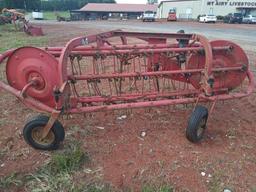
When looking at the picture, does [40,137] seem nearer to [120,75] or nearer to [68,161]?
[68,161]

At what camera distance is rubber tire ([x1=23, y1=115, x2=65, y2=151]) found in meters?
3.62

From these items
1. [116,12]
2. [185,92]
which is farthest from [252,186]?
[116,12]

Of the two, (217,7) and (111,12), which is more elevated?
(217,7)

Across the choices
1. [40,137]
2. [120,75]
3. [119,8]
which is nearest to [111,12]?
[119,8]

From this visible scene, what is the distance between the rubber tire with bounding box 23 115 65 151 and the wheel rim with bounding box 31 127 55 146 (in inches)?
1.2

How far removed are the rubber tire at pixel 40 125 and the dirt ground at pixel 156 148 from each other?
106mm

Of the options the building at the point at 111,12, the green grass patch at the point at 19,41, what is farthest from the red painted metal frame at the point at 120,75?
the building at the point at 111,12

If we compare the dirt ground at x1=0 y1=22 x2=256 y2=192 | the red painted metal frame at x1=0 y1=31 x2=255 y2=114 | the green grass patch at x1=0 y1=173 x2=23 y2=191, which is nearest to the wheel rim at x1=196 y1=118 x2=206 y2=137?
the dirt ground at x1=0 y1=22 x2=256 y2=192

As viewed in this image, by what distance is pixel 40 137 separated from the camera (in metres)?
3.72

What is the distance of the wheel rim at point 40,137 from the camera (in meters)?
3.69

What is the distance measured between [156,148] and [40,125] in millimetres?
1548

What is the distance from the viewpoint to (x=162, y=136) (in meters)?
4.16

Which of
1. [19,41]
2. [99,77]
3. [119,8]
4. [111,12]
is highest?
[99,77]

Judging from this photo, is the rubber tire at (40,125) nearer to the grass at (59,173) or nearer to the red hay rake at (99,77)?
the red hay rake at (99,77)
